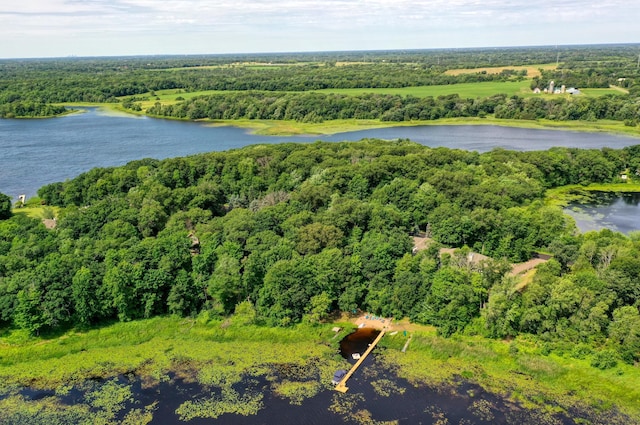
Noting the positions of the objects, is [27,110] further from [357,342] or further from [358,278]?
[357,342]

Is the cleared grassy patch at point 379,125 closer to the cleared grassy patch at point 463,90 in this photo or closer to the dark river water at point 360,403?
the cleared grassy patch at point 463,90

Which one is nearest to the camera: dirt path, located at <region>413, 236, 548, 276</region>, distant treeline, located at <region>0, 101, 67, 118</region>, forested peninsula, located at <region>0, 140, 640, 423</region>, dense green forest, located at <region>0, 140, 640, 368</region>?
forested peninsula, located at <region>0, 140, 640, 423</region>

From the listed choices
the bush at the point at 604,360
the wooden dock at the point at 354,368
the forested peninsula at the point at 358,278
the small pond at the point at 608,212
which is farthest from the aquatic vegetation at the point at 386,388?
the small pond at the point at 608,212

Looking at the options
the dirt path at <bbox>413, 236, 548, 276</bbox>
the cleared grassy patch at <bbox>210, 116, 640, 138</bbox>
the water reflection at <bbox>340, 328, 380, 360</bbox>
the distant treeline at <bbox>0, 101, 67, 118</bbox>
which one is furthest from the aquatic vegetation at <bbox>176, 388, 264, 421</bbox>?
the distant treeline at <bbox>0, 101, 67, 118</bbox>

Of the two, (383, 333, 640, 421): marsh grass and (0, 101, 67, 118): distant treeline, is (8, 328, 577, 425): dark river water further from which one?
(0, 101, 67, 118): distant treeline

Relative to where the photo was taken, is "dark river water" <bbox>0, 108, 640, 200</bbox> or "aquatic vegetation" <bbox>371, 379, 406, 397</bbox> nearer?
"aquatic vegetation" <bbox>371, 379, 406, 397</bbox>

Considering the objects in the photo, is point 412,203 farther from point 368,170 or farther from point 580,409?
point 580,409
